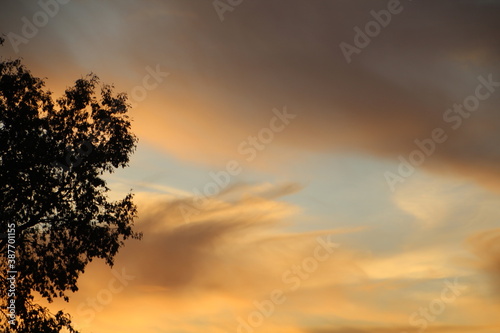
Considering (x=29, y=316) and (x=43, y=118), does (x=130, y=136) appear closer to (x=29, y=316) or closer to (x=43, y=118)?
(x=43, y=118)

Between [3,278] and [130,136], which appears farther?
[130,136]

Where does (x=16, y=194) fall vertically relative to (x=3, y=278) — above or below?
above

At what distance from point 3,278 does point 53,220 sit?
3.84 meters

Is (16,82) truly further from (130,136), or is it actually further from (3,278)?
(3,278)

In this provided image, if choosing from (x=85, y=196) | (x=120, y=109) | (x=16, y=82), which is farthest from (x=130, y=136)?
(x=16, y=82)

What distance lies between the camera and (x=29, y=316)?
117 ft

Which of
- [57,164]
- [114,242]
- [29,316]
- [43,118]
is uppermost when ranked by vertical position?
[43,118]

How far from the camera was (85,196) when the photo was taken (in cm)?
3666

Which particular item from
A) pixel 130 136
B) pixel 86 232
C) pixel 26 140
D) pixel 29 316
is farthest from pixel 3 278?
pixel 130 136

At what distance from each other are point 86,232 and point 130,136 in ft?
18.8

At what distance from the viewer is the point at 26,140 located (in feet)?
116

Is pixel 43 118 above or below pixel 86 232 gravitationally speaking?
above

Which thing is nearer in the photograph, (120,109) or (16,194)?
(16,194)

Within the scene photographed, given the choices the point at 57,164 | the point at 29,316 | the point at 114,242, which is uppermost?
the point at 57,164
